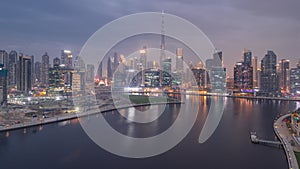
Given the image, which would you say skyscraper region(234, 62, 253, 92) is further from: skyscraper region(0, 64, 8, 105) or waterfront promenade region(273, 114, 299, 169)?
skyscraper region(0, 64, 8, 105)

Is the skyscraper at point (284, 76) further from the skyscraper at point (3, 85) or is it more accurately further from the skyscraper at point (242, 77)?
the skyscraper at point (3, 85)

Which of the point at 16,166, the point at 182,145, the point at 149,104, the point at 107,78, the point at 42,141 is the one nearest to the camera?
the point at 16,166

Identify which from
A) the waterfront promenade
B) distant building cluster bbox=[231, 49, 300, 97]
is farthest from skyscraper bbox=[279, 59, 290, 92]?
the waterfront promenade

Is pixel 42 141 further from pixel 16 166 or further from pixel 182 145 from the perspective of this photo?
pixel 182 145

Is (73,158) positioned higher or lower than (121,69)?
lower

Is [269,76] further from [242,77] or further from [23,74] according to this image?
[23,74]

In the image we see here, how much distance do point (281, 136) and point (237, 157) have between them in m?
1.75

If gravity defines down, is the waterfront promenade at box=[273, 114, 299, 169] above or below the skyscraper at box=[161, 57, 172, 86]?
below

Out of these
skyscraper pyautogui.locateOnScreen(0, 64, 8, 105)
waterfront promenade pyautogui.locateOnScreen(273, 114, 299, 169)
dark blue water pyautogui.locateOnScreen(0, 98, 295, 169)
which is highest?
skyscraper pyautogui.locateOnScreen(0, 64, 8, 105)

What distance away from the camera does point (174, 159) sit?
14.8 ft

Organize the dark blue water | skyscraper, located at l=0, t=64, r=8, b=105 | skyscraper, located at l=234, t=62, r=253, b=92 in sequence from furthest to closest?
skyscraper, located at l=234, t=62, r=253, b=92, skyscraper, located at l=0, t=64, r=8, b=105, the dark blue water

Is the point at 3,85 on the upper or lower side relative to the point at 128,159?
upper

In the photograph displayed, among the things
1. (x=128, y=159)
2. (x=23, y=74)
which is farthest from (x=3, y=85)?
(x=128, y=159)

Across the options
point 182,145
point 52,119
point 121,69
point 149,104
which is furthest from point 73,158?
point 121,69
